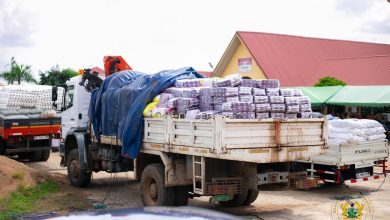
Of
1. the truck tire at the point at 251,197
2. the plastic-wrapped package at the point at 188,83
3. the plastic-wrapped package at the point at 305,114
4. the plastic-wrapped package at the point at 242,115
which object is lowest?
the truck tire at the point at 251,197

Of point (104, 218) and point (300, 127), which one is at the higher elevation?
point (300, 127)

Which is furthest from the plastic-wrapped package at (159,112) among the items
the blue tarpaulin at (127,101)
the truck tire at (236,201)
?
the truck tire at (236,201)

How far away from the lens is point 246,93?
343 inches

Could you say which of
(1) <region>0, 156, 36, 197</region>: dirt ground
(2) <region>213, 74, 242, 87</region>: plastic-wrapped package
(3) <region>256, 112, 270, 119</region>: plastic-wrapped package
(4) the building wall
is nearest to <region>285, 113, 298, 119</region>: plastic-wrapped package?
(3) <region>256, 112, 270, 119</region>: plastic-wrapped package

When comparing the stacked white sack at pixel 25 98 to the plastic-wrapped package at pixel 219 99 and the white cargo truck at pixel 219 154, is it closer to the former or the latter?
the white cargo truck at pixel 219 154

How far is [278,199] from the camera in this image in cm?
1134

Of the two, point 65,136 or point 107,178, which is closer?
point 65,136

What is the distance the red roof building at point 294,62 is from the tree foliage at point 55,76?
23.5 meters

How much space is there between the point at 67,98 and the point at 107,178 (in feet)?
8.79

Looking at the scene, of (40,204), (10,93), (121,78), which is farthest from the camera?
(10,93)

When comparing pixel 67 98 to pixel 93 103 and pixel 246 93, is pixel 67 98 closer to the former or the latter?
pixel 93 103

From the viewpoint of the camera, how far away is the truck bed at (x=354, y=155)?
11.4 meters

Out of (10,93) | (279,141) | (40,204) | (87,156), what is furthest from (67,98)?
(279,141)

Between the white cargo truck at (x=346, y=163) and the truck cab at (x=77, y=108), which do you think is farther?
the truck cab at (x=77, y=108)
